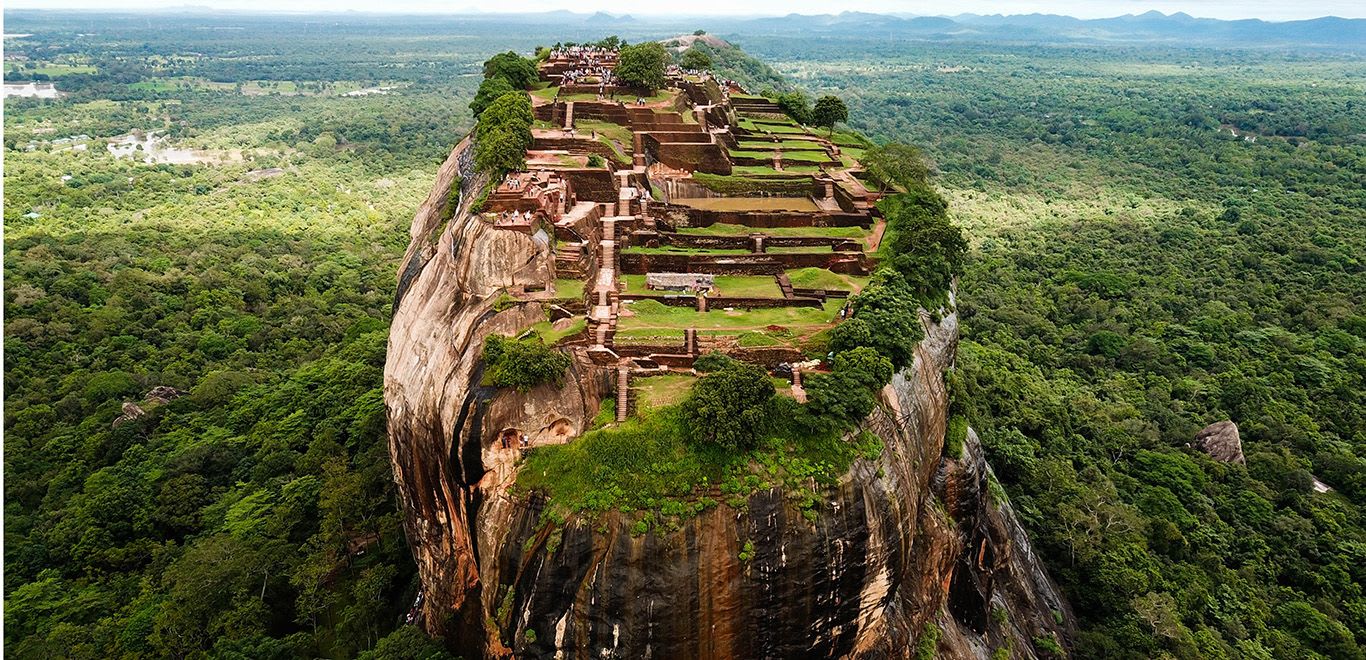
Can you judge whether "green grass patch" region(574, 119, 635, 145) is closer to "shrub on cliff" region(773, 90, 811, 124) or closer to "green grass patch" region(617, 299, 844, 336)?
"green grass patch" region(617, 299, 844, 336)

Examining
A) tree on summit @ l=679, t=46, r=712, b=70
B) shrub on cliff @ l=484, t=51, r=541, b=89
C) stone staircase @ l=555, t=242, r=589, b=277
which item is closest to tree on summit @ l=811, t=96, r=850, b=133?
tree on summit @ l=679, t=46, r=712, b=70

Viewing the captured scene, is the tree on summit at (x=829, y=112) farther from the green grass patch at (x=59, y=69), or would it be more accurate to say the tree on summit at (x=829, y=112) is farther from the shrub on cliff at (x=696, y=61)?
the green grass patch at (x=59, y=69)

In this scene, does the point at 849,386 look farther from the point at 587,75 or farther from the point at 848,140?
the point at 848,140

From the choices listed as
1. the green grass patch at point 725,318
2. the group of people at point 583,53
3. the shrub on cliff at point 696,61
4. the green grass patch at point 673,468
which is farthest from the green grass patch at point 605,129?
the shrub on cliff at point 696,61

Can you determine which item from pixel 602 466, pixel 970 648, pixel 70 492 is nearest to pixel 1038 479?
pixel 970 648

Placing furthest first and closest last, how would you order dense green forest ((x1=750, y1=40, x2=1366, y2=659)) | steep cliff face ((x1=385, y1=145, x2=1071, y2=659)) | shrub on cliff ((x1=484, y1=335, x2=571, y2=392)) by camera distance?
1. dense green forest ((x1=750, y1=40, x2=1366, y2=659))
2. shrub on cliff ((x1=484, y1=335, x2=571, y2=392))
3. steep cliff face ((x1=385, y1=145, x2=1071, y2=659))

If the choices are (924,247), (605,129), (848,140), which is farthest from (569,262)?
(848,140)
